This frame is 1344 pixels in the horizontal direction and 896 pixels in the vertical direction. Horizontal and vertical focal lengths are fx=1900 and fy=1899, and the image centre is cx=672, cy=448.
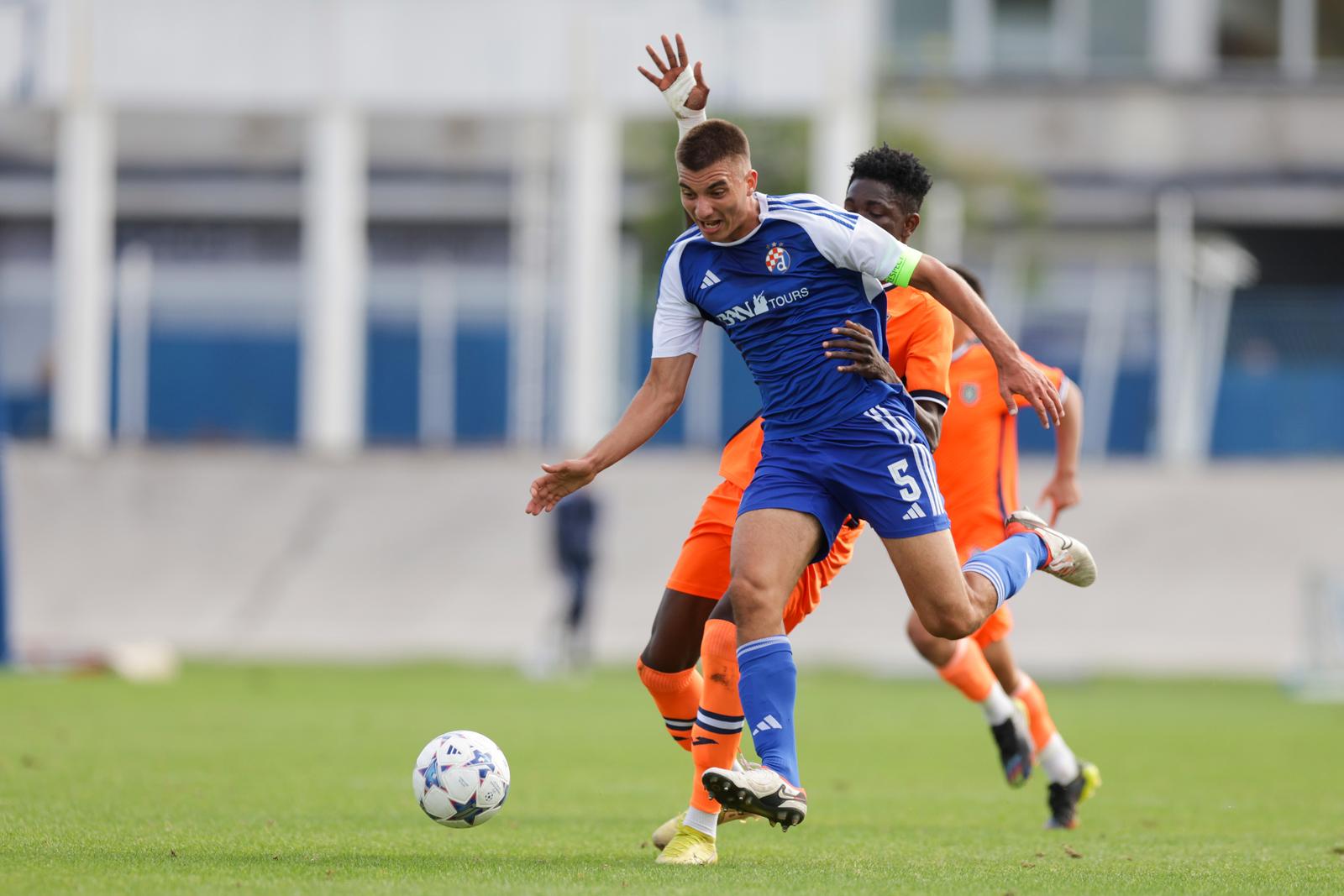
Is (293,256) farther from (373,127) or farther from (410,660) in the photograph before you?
(410,660)

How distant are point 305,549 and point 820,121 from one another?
28.3ft

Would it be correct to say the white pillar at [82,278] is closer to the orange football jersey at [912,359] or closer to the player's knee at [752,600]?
the orange football jersey at [912,359]

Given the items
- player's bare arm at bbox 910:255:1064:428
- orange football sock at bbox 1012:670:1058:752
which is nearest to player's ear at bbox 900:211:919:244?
player's bare arm at bbox 910:255:1064:428

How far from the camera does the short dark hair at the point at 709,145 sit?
626 cm

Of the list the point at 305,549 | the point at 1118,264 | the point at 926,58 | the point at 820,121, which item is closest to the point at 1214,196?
the point at 1118,264

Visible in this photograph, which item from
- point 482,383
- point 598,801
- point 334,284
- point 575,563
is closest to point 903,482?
point 598,801

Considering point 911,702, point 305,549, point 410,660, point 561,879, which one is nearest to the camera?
point 561,879

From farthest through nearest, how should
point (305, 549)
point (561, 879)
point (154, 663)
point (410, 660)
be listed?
point (305, 549) → point (410, 660) → point (154, 663) → point (561, 879)

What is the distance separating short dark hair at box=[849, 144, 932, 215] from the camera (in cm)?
729

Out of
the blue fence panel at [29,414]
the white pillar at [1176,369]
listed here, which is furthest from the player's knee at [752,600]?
the blue fence panel at [29,414]

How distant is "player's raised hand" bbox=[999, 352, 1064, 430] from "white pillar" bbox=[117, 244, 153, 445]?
24.4 m

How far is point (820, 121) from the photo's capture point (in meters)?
24.9

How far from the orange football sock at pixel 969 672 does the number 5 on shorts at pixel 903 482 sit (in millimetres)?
2355

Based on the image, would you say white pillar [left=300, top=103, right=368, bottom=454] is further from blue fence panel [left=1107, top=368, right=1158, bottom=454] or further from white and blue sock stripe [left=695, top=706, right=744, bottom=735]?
white and blue sock stripe [left=695, top=706, right=744, bottom=735]
